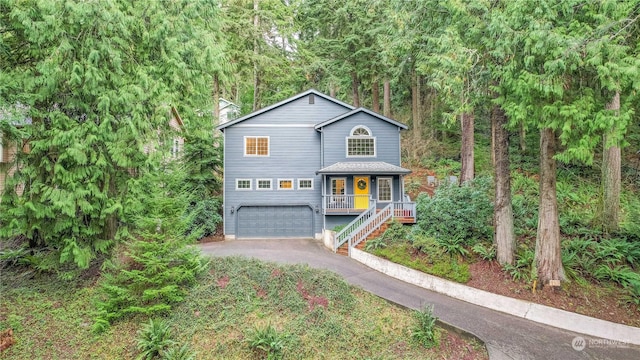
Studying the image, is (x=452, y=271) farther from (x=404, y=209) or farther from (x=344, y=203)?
(x=344, y=203)

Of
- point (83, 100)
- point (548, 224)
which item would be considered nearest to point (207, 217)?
point (83, 100)

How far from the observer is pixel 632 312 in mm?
6234

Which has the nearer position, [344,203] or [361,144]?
[344,203]

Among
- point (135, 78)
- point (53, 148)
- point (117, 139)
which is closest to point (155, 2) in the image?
point (135, 78)

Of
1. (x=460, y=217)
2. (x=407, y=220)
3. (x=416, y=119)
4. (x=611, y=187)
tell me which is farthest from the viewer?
(x=416, y=119)

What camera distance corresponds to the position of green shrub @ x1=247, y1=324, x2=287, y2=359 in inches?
209

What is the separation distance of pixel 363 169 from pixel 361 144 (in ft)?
5.88

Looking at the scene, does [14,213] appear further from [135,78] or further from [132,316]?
[135,78]

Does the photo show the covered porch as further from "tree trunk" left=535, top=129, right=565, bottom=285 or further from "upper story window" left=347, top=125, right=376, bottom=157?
"tree trunk" left=535, top=129, right=565, bottom=285

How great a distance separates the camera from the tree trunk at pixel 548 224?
278 inches

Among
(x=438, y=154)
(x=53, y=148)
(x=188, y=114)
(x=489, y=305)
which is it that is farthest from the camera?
(x=438, y=154)

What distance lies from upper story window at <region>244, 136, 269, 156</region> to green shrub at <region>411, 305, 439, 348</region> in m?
11.1

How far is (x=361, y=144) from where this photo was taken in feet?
49.3

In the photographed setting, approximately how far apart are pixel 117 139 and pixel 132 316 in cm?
372
